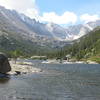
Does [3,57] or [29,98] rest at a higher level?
[3,57]

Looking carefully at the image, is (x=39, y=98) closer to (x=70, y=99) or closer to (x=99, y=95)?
(x=70, y=99)

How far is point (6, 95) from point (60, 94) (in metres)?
11.3

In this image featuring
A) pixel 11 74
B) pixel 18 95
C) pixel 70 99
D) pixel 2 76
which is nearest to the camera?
pixel 70 99

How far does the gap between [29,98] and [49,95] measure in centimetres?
516

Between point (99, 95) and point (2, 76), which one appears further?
point (2, 76)

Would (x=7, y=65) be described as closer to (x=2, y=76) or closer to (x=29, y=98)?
(x=2, y=76)

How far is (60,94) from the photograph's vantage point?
53656 mm

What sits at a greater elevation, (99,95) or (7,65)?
(7,65)

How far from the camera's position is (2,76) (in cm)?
8888

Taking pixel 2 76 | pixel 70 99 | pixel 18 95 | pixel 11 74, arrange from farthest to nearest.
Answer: pixel 11 74, pixel 2 76, pixel 18 95, pixel 70 99

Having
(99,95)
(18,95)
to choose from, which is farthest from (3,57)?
(99,95)

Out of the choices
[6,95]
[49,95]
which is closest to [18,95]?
[6,95]

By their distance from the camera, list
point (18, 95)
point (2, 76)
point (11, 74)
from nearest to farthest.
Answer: point (18, 95) → point (2, 76) → point (11, 74)

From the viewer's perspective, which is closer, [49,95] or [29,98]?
[29,98]
